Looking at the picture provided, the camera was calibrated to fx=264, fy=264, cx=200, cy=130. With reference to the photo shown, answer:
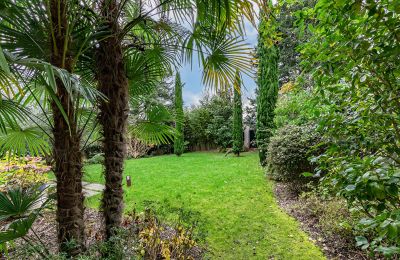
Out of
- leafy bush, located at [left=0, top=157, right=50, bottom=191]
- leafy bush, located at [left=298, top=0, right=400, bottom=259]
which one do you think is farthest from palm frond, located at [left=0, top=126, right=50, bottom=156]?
leafy bush, located at [left=298, top=0, right=400, bottom=259]

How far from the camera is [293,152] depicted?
5270mm

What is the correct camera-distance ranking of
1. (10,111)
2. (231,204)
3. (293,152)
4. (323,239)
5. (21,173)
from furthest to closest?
(293,152) → (231,204) → (21,173) → (323,239) → (10,111)

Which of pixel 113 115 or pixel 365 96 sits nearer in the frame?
pixel 365 96

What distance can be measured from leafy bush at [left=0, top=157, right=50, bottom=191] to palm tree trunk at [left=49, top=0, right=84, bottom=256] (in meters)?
2.64

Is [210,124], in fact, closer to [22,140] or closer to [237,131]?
[237,131]

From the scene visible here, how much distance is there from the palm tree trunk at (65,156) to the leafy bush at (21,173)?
2.64m

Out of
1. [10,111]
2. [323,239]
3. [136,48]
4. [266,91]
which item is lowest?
[323,239]

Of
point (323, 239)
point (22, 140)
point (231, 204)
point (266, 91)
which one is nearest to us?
point (22, 140)

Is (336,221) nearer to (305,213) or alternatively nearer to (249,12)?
(305,213)

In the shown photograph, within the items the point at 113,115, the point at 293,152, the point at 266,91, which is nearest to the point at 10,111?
the point at 113,115

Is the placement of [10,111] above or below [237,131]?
below

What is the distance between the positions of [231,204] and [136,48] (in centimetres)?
337

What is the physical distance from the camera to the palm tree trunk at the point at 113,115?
2.68 metres

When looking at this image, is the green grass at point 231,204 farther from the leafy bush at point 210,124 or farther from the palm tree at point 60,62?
the leafy bush at point 210,124
